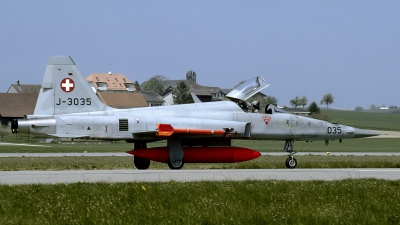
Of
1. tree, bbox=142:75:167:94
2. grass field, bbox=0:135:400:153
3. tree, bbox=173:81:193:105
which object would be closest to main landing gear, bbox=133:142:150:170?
grass field, bbox=0:135:400:153

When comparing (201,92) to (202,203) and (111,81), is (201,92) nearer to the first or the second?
(111,81)

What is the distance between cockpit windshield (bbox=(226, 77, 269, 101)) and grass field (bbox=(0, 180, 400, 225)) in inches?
311

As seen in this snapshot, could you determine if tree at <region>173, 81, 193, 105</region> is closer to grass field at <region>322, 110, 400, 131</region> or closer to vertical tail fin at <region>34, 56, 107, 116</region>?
grass field at <region>322, 110, 400, 131</region>

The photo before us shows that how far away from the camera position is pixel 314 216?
952cm

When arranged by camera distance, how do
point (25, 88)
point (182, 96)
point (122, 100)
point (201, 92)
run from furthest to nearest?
point (201, 92), point (182, 96), point (25, 88), point (122, 100)

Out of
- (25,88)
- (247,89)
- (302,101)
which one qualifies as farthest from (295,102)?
(247,89)

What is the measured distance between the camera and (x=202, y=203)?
10.5 m

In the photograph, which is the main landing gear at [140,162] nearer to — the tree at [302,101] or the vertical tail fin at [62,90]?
the vertical tail fin at [62,90]

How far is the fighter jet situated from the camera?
62.2 ft

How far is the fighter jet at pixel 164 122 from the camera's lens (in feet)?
62.2

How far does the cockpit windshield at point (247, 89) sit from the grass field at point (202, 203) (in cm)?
789

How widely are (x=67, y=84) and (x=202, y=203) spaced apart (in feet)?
32.8

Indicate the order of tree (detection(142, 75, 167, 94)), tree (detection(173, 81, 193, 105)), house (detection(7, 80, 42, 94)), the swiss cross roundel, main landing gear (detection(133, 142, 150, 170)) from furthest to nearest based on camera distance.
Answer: tree (detection(142, 75, 167, 94)) < house (detection(7, 80, 42, 94)) < tree (detection(173, 81, 193, 105)) < main landing gear (detection(133, 142, 150, 170)) < the swiss cross roundel

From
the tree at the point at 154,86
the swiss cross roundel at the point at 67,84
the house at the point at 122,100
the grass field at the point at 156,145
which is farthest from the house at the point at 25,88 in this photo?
the swiss cross roundel at the point at 67,84
